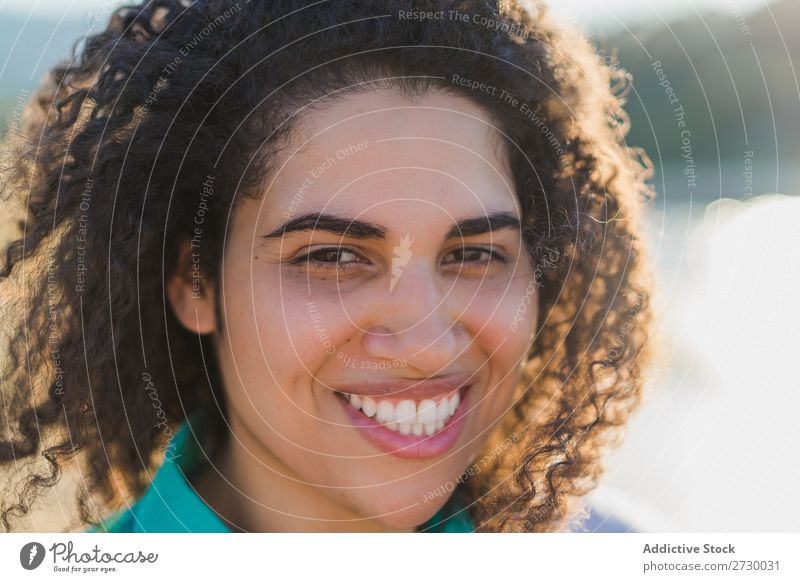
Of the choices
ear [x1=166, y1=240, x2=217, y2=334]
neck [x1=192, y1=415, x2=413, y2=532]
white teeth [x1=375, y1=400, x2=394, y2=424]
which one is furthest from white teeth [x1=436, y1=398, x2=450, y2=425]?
ear [x1=166, y1=240, x2=217, y2=334]

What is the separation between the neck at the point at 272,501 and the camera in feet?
5.49

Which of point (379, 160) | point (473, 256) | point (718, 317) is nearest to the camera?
point (379, 160)

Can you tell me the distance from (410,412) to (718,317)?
99cm

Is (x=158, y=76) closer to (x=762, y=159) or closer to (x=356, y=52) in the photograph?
(x=356, y=52)

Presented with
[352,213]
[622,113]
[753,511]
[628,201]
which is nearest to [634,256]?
[628,201]

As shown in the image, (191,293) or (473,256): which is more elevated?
(473,256)

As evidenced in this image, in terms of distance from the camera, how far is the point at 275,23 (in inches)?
61.0

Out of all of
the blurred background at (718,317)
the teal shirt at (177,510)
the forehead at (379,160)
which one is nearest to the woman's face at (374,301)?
the forehead at (379,160)

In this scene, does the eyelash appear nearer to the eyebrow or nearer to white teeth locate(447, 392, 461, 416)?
the eyebrow

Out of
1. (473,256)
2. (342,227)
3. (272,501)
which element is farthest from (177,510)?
(473,256)

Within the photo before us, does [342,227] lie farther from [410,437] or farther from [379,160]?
[410,437]

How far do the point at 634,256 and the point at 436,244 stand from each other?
680 mm

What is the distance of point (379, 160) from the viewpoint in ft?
4.86

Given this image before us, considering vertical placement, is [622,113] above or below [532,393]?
above
